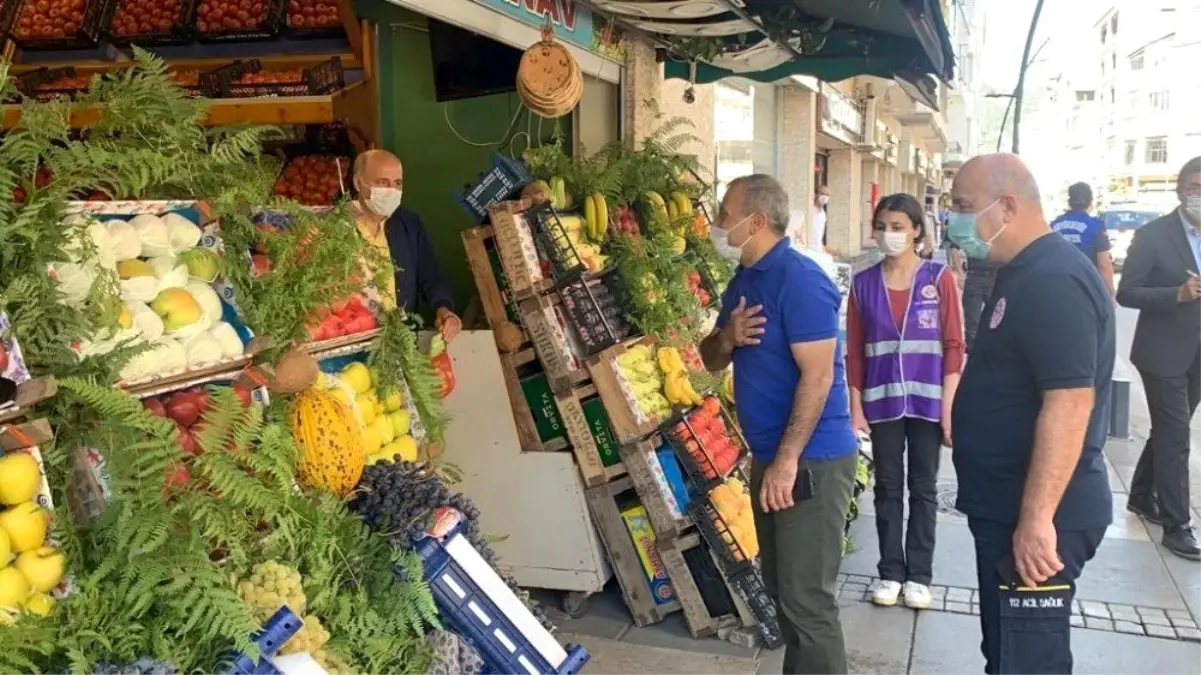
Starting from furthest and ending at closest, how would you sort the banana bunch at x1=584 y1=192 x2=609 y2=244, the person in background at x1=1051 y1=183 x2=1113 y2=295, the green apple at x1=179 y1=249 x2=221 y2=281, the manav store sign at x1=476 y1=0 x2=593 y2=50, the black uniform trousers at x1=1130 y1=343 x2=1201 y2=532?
the person in background at x1=1051 y1=183 x2=1113 y2=295, the black uniform trousers at x1=1130 y1=343 x2=1201 y2=532, the banana bunch at x1=584 y1=192 x2=609 y2=244, the manav store sign at x1=476 y1=0 x2=593 y2=50, the green apple at x1=179 y1=249 x2=221 y2=281

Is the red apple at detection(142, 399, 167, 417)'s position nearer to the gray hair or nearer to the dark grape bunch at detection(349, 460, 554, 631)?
the dark grape bunch at detection(349, 460, 554, 631)

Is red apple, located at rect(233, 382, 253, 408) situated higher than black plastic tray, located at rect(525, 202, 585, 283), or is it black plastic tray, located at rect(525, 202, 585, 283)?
black plastic tray, located at rect(525, 202, 585, 283)

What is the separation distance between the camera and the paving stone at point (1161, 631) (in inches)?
168

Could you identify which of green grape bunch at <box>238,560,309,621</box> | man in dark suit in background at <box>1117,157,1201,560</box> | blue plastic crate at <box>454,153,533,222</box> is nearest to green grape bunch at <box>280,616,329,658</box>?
green grape bunch at <box>238,560,309,621</box>

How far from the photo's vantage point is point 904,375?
4508 mm

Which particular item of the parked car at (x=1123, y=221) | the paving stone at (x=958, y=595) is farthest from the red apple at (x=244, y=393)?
the parked car at (x=1123, y=221)

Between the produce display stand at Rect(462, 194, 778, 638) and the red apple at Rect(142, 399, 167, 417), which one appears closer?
the red apple at Rect(142, 399, 167, 417)

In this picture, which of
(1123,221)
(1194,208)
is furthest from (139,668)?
(1123,221)

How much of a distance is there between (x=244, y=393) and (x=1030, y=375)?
84.8 inches

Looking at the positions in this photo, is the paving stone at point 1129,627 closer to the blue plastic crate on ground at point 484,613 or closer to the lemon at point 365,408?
the blue plastic crate on ground at point 484,613

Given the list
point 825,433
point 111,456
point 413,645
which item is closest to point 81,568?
point 111,456

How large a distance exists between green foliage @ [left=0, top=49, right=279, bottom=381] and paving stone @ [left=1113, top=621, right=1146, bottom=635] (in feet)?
13.4

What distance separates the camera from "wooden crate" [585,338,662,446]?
4336mm

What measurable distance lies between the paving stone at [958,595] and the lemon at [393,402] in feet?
9.88
